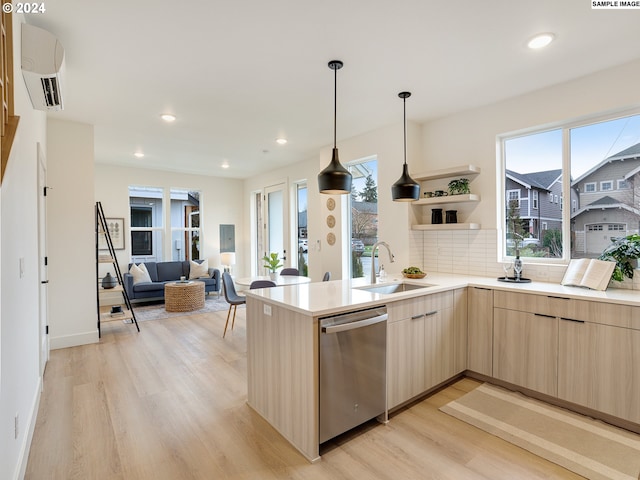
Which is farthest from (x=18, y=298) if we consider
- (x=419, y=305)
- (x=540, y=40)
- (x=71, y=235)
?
(x=540, y=40)

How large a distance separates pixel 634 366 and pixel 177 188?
7880 mm

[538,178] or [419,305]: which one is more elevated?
[538,178]

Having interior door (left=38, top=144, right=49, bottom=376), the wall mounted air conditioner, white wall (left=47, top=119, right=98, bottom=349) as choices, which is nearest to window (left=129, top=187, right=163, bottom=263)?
white wall (left=47, top=119, right=98, bottom=349)

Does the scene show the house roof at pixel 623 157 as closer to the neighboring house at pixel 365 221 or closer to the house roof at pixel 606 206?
the house roof at pixel 606 206

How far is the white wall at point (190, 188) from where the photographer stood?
6.88 m

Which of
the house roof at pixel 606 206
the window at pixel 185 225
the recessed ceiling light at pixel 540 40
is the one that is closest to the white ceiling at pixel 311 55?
the recessed ceiling light at pixel 540 40

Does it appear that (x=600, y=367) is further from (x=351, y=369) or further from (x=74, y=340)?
(x=74, y=340)

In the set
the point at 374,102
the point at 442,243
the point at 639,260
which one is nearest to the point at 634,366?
the point at 639,260

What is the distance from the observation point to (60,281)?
4102 millimetres

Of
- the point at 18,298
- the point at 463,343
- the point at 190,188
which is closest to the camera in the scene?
the point at 18,298

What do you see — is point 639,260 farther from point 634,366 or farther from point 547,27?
point 547,27

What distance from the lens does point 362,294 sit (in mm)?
2605

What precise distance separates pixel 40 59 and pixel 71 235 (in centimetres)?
253

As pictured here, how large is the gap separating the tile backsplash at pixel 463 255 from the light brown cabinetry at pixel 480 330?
615 mm
